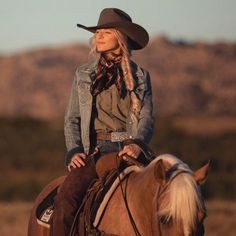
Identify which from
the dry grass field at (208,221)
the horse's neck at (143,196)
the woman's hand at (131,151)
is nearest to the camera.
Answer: the horse's neck at (143,196)

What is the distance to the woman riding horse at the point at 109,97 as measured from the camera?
8.06m

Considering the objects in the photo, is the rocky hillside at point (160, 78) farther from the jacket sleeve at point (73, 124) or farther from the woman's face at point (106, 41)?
the woman's face at point (106, 41)

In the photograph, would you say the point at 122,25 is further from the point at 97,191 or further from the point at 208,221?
the point at 208,221

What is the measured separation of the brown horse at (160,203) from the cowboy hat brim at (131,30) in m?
1.26

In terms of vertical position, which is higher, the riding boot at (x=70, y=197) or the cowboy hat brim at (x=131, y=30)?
the cowboy hat brim at (x=131, y=30)

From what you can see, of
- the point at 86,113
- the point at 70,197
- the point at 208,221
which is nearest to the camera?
the point at 70,197

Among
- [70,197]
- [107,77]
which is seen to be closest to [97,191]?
[70,197]

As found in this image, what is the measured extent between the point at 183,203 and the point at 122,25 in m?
2.15

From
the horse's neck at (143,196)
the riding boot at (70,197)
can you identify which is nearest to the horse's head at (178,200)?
the horse's neck at (143,196)

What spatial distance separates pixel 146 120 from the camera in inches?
317

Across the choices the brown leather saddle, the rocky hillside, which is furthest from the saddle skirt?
the rocky hillside

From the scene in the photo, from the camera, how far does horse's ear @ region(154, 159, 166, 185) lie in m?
6.74

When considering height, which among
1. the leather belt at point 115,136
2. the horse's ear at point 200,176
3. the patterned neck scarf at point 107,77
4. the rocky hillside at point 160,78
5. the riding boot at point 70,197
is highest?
the patterned neck scarf at point 107,77

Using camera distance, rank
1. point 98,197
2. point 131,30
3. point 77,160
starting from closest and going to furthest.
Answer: point 98,197
point 77,160
point 131,30
